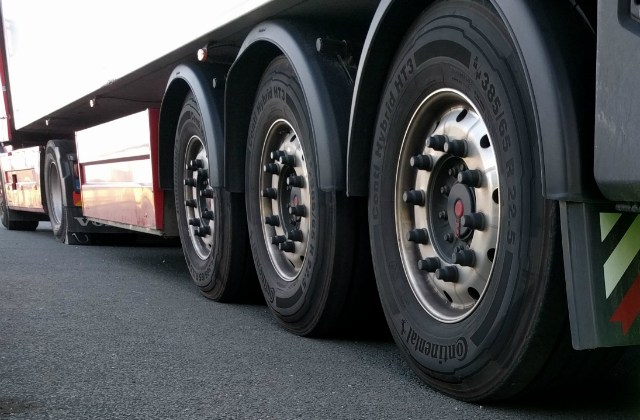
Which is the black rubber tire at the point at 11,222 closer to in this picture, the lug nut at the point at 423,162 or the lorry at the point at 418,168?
the lorry at the point at 418,168

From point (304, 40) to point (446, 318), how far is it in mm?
1296

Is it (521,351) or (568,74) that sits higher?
(568,74)

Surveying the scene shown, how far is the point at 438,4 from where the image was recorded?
226 cm

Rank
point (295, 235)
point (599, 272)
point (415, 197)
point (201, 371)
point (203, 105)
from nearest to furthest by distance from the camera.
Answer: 1. point (599, 272)
2. point (415, 197)
3. point (201, 371)
4. point (295, 235)
5. point (203, 105)

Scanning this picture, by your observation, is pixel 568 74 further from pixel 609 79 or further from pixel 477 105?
pixel 477 105

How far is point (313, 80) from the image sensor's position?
115 inches

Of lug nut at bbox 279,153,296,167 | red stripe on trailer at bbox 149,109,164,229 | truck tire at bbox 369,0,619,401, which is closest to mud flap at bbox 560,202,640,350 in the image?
truck tire at bbox 369,0,619,401

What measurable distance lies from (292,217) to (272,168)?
233 millimetres

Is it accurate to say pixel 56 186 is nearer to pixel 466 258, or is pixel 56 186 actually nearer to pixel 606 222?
pixel 466 258

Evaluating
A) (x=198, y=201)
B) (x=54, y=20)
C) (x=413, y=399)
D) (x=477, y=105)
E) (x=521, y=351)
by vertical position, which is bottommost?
(x=413, y=399)

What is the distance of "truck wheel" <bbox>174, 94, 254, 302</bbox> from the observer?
3.84 m

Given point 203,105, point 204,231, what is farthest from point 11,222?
point 203,105

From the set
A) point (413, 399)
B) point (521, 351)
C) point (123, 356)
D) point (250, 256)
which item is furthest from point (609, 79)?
point (250, 256)

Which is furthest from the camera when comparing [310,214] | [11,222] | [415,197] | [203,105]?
[11,222]
